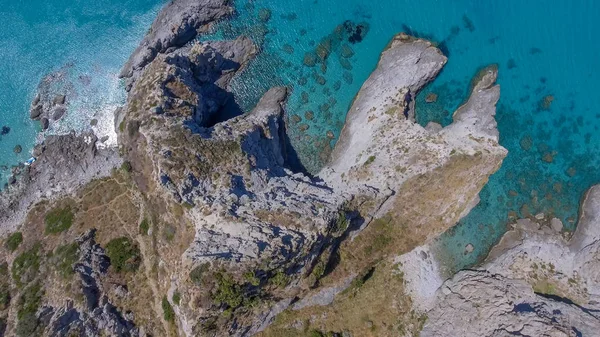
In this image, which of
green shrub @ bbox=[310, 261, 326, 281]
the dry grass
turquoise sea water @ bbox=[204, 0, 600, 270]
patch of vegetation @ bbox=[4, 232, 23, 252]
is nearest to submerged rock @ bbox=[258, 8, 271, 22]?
turquoise sea water @ bbox=[204, 0, 600, 270]

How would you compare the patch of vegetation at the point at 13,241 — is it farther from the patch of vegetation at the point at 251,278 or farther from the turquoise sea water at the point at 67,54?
the patch of vegetation at the point at 251,278

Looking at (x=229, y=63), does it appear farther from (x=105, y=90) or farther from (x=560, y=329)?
(x=560, y=329)

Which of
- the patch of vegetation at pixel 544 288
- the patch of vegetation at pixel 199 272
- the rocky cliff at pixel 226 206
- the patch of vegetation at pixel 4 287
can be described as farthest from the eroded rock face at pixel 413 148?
the patch of vegetation at pixel 4 287

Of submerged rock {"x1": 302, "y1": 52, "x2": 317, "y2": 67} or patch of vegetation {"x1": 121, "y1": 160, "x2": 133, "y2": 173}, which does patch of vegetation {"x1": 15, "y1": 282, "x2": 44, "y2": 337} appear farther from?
submerged rock {"x1": 302, "y1": 52, "x2": 317, "y2": 67}

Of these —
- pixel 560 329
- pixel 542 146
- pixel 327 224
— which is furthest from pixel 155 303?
pixel 542 146

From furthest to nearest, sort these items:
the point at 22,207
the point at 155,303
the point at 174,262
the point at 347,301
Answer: the point at 22,207 < the point at 347,301 < the point at 155,303 < the point at 174,262

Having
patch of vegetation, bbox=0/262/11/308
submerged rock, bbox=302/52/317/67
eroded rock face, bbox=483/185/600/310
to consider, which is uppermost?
submerged rock, bbox=302/52/317/67
